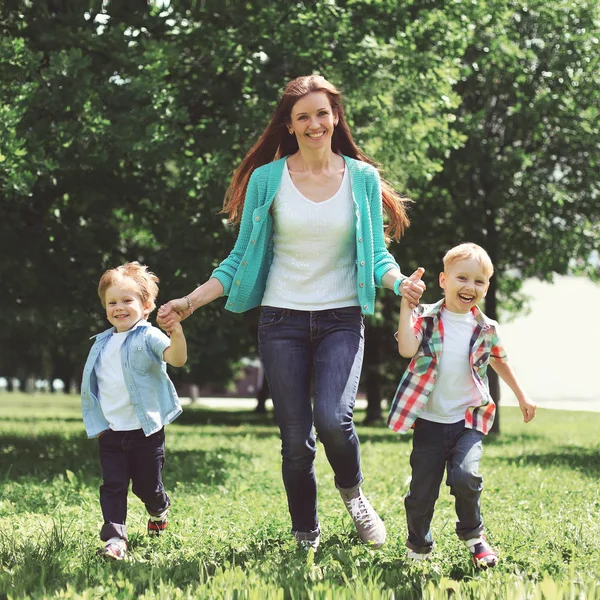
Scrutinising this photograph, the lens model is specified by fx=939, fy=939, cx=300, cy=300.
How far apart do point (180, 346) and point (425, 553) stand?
1636 millimetres

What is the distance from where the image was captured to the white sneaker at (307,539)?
4.93 meters

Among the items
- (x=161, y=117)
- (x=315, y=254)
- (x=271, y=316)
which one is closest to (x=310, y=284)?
(x=315, y=254)

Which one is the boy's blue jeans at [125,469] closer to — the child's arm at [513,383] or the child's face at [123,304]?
the child's face at [123,304]

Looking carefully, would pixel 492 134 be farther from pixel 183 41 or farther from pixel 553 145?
pixel 183 41

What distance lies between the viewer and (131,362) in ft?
17.2

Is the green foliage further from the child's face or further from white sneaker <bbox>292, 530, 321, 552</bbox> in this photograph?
white sneaker <bbox>292, 530, 321, 552</bbox>

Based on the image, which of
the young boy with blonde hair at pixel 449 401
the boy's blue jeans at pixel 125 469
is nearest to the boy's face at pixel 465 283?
the young boy with blonde hair at pixel 449 401

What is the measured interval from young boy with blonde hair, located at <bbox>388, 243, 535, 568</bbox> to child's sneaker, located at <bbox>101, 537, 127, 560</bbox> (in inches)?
58.6

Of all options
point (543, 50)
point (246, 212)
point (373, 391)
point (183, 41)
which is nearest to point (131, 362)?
point (246, 212)

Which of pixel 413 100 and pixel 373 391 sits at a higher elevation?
pixel 413 100

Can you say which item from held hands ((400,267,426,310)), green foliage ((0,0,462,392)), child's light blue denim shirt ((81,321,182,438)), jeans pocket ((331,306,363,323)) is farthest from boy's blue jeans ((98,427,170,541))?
green foliage ((0,0,462,392))

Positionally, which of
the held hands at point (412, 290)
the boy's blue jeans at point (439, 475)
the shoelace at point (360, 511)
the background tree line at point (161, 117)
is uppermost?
the background tree line at point (161, 117)

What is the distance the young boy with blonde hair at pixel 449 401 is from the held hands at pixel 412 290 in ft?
0.74

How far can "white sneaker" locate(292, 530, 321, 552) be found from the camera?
4.93 m
